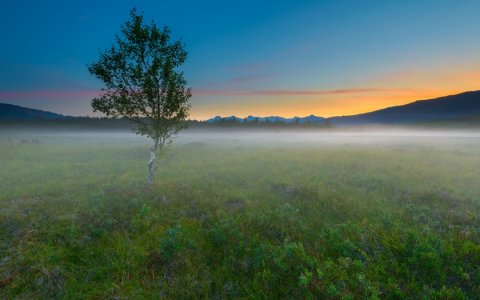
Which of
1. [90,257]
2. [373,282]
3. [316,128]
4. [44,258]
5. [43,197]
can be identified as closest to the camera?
[373,282]

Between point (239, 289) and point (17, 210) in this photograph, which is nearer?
point (239, 289)

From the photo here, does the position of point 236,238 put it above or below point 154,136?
below

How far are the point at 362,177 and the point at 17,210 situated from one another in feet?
85.3

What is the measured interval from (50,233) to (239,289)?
8.16 meters

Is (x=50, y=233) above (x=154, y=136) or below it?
below

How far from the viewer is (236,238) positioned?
31.1ft

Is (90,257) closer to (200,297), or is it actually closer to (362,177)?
(200,297)

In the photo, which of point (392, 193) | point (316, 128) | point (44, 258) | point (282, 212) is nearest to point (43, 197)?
point (44, 258)

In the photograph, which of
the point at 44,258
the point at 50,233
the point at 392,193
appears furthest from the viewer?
the point at 392,193

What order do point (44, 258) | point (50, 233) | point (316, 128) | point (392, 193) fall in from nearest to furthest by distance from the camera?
point (44, 258) → point (50, 233) → point (392, 193) → point (316, 128)

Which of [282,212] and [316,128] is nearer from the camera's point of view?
[282,212]

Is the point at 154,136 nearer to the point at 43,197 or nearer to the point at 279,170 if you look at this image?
the point at 43,197

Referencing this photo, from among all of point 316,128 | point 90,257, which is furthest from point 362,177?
point 316,128

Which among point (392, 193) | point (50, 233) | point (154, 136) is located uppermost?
point (154, 136)
